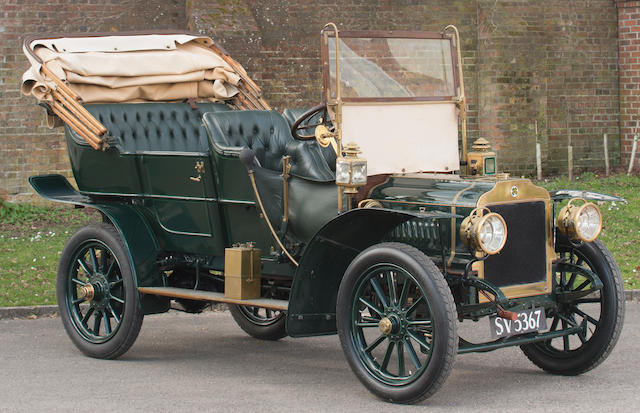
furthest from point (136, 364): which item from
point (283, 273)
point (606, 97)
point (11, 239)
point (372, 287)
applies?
point (606, 97)

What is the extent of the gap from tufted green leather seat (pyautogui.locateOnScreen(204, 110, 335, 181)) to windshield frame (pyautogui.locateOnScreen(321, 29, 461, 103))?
47 cm

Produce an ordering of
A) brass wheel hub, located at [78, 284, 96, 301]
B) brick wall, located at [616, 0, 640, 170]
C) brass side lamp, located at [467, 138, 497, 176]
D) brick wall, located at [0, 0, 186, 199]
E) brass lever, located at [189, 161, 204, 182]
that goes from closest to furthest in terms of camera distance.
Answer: brass side lamp, located at [467, 138, 497, 176]
brass lever, located at [189, 161, 204, 182]
brass wheel hub, located at [78, 284, 96, 301]
brick wall, located at [0, 0, 186, 199]
brick wall, located at [616, 0, 640, 170]

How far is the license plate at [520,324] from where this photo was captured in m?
5.62

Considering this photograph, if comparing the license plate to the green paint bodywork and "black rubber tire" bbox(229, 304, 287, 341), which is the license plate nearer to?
the green paint bodywork

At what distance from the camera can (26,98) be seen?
Result: 14492mm

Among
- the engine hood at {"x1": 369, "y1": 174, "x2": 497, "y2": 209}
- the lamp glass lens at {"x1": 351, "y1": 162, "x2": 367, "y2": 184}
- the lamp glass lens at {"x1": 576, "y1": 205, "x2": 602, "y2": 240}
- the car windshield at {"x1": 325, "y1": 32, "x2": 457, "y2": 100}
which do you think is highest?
the car windshield at {"x1": 325, "y1": 32, "x2": 457, "y2": 100}

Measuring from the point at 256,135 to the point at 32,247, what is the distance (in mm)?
5312

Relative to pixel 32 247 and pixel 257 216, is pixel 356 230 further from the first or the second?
pixel 32 247

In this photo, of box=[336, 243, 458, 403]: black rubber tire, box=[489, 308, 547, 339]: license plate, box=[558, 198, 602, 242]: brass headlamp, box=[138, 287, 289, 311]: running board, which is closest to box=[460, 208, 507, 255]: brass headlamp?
box=[336, 243, 458, 403]: black rubber tire

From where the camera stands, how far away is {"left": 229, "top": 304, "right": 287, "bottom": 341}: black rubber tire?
762 cm

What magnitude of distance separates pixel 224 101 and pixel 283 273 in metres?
2.34

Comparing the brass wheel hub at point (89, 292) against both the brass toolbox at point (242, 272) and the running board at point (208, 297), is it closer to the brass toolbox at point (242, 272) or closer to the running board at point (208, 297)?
the running board at point (208, 297)

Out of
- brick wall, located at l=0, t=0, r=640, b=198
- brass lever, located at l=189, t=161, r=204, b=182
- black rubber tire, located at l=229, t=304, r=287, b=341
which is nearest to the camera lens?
brass lever, located at l=189, t=161, r=204, b=182

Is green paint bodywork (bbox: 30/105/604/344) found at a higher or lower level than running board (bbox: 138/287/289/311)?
higher
